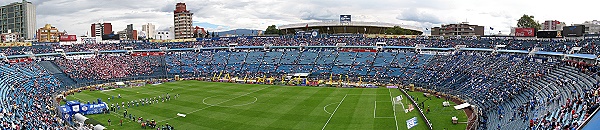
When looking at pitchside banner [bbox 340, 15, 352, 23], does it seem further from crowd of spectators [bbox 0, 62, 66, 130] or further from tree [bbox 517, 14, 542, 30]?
crowd of spectators [bbox 0, 62, 66, 130]

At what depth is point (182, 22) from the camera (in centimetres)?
18488

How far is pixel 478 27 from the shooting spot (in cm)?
15962

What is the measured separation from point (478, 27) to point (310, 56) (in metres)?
100

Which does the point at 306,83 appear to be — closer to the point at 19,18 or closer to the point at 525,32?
the point at 525,32

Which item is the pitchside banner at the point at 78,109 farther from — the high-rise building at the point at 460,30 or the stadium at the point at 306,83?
the high-rise building at the point at 460,30

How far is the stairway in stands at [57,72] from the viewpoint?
66125 millimetres

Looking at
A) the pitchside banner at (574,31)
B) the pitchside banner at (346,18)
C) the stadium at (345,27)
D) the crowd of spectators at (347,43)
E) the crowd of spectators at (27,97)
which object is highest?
the pitchside banner at (346,18)

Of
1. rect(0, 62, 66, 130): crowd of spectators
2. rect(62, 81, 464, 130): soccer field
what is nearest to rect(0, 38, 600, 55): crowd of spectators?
rect(0, 62, 66, 130): crowd of spectators

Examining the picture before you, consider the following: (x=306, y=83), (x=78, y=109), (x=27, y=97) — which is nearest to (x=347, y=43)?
(x=306, y=83)

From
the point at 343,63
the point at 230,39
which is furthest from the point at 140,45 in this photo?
the point at 343,63

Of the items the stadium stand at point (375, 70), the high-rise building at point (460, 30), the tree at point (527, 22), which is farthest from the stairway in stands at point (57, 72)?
the high-rise building at point (460, 30)

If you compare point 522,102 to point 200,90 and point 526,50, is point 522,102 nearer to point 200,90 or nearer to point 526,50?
point 526,50

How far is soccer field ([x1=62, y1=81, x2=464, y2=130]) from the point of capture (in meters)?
36.9

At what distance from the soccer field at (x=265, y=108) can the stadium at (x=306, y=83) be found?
15 cm
